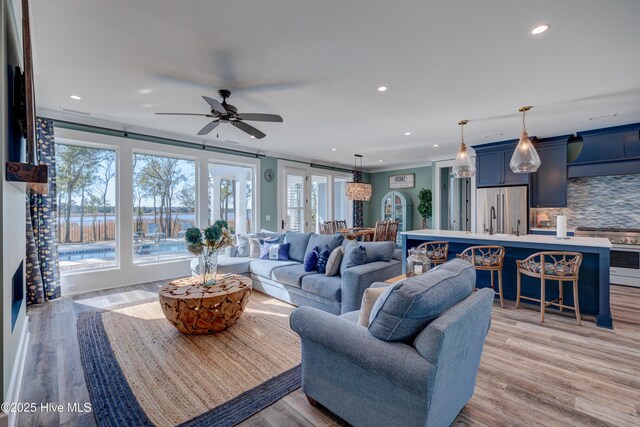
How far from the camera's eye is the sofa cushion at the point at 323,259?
371 cm

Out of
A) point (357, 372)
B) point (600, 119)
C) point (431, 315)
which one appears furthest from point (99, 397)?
point (600, 119)

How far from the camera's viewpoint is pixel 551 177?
5.28m

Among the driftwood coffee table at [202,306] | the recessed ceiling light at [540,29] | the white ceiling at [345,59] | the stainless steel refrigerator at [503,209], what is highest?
the white ceiling at [345,59]

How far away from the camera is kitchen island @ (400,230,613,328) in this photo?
315 cm

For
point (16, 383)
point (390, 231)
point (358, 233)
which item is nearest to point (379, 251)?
point (358, 233)

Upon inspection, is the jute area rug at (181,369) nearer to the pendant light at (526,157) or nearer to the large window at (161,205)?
the large window at (161,205)

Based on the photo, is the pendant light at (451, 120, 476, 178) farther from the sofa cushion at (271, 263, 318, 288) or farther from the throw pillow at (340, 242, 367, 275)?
the sofa cushion at (271, 263, 318, 288)

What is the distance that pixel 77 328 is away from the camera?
311 centimetres

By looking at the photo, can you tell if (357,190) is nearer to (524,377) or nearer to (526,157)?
(526,157)

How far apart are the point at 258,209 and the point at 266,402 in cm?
489

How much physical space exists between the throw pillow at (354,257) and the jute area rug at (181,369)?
943 mm

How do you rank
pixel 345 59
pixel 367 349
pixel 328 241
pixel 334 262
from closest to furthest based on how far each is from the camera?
pixel 367 349, pixel 345 59, pixel 334 262, pixel 328 241

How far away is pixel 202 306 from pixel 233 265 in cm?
157

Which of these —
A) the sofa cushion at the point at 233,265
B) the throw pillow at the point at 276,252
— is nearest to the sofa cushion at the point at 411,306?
the throw pillow at the point at 276,252
